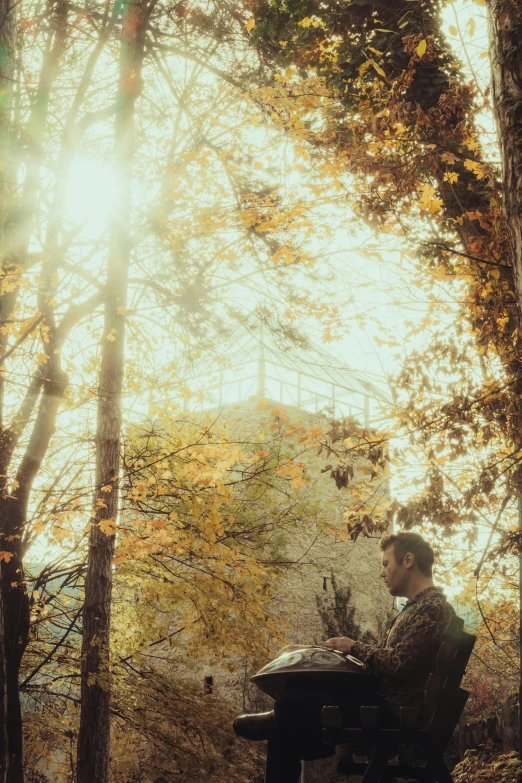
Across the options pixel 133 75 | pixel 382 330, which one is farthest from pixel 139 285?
pixel 382 330

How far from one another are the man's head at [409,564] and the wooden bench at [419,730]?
0.43 metres

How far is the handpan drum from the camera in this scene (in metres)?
2.68

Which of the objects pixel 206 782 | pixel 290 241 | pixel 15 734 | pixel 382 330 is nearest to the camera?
pixel 15 734

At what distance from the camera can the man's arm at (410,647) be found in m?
2.78

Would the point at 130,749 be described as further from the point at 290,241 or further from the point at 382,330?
the point at 290,241

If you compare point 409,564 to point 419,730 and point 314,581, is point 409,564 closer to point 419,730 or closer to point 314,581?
point 419,730

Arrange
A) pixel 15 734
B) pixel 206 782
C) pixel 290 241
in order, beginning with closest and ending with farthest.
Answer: pixel 15 734, pixel 206 782, pixel 290 241

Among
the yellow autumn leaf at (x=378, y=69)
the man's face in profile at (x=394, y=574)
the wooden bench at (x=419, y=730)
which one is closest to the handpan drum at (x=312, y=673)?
Answer: the wooden bench at (x=419, y=730)

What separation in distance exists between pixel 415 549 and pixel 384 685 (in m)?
0.63

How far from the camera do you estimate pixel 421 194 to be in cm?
595

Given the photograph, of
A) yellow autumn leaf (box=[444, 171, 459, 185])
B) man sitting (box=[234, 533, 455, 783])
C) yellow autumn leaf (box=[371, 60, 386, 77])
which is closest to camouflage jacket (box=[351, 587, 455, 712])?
man sitting (box=[234, 533, 455, 783])

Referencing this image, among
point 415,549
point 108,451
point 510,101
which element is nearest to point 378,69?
point 510,101

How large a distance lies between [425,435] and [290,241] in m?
4.02

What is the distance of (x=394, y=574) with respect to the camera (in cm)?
320
